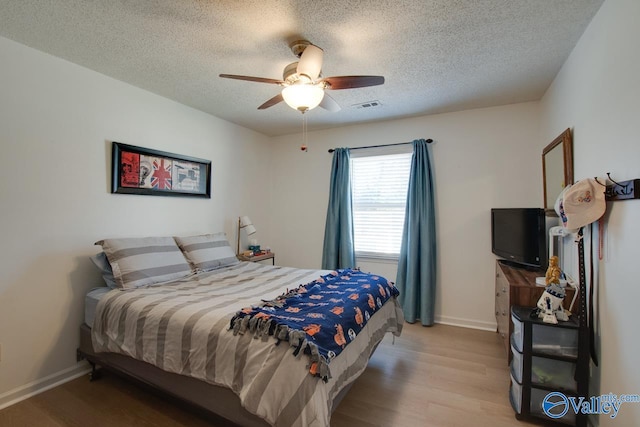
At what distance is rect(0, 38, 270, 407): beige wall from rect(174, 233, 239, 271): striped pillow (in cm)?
41

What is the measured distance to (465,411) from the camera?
1.96m

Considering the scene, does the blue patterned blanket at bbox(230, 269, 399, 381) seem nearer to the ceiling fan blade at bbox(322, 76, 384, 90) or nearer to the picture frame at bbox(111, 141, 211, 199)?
the ceiling fan blade at bbox(322, 76, 384, 90)

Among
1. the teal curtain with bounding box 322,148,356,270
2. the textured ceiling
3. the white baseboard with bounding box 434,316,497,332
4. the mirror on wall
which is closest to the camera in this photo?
the textured ceiling

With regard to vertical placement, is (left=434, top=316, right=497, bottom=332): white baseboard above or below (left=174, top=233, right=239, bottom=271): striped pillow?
below

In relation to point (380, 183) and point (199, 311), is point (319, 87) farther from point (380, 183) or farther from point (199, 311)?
point (380, 183)

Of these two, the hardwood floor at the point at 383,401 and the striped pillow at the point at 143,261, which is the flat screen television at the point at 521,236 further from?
the striped pillow at the point at 143,261

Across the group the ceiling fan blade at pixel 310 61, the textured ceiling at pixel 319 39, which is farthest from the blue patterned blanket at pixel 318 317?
the textured ceiling at pixel 319 39

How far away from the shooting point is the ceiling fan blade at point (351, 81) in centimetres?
192

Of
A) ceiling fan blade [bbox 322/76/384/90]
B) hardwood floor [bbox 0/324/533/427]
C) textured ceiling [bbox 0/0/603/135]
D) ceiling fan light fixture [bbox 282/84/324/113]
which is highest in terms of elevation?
textured ceiling [bbox 0/0/603/135]

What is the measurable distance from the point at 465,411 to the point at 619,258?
132 cm

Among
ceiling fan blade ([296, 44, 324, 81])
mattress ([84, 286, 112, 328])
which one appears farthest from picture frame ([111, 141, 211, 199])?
ceiling fan blade ([296, 44, 324, 81])

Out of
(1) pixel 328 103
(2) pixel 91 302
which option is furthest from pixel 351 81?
(2) pixel 91 302

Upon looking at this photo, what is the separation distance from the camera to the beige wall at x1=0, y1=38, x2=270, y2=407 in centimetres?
206

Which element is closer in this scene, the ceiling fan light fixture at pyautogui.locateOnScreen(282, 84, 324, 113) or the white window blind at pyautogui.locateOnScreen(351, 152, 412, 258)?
the ceiling fan light fixture at pyautogui.locateOnScreen(282, 84, 324, 113)
